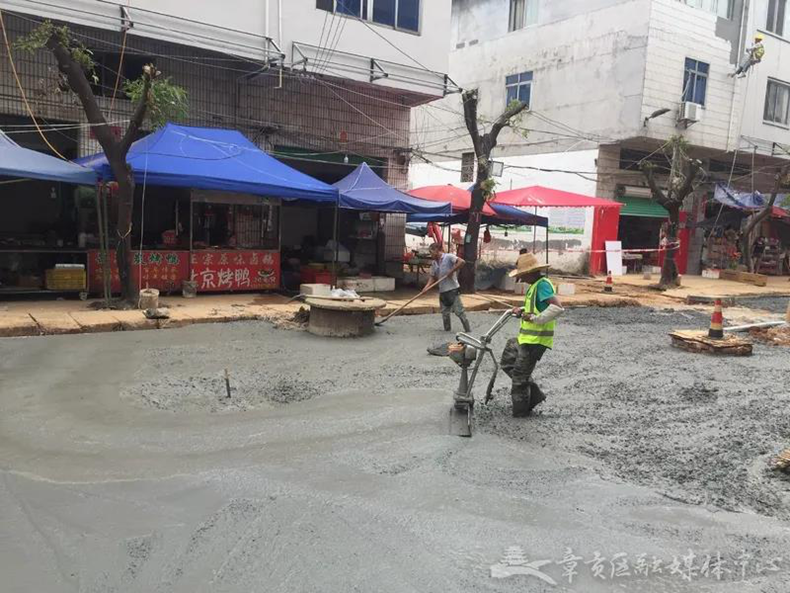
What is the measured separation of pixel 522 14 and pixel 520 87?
284cm

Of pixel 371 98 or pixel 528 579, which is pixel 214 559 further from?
pixel 371 98

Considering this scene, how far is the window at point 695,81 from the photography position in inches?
842

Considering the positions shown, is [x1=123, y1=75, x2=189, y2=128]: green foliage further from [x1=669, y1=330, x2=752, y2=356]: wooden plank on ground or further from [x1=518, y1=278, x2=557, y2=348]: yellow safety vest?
[x1=669, y1=330, x2=752, y2=356]: wooden plank on ground

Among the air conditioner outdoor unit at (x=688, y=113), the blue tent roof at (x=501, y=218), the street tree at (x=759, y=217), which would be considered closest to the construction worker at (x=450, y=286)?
the blue tent roof at (x=501, y=218)

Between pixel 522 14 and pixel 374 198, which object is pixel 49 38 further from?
pixel 522 14

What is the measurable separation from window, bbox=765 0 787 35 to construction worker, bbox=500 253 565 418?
24494 millimetres

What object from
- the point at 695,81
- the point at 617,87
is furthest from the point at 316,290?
the point at 695,81

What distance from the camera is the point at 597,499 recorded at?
4168 mm

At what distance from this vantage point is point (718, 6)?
2227 centimetres

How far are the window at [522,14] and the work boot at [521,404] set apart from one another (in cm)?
2141

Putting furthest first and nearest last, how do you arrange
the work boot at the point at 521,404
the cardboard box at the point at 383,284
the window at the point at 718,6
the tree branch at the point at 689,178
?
the window at the point at 718,6 → the tree branch at the point at 689,178 → the cardboard box at the point at 383,284 → the work boot at the point at 521,404

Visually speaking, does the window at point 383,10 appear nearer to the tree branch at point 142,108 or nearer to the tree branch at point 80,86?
the tree branch at point 142,108

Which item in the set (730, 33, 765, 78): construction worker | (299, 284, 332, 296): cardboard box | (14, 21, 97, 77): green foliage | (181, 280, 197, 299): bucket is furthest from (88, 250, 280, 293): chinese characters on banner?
(730, 33, 765, 78): construction worker

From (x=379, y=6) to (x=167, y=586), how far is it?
15.1 m
